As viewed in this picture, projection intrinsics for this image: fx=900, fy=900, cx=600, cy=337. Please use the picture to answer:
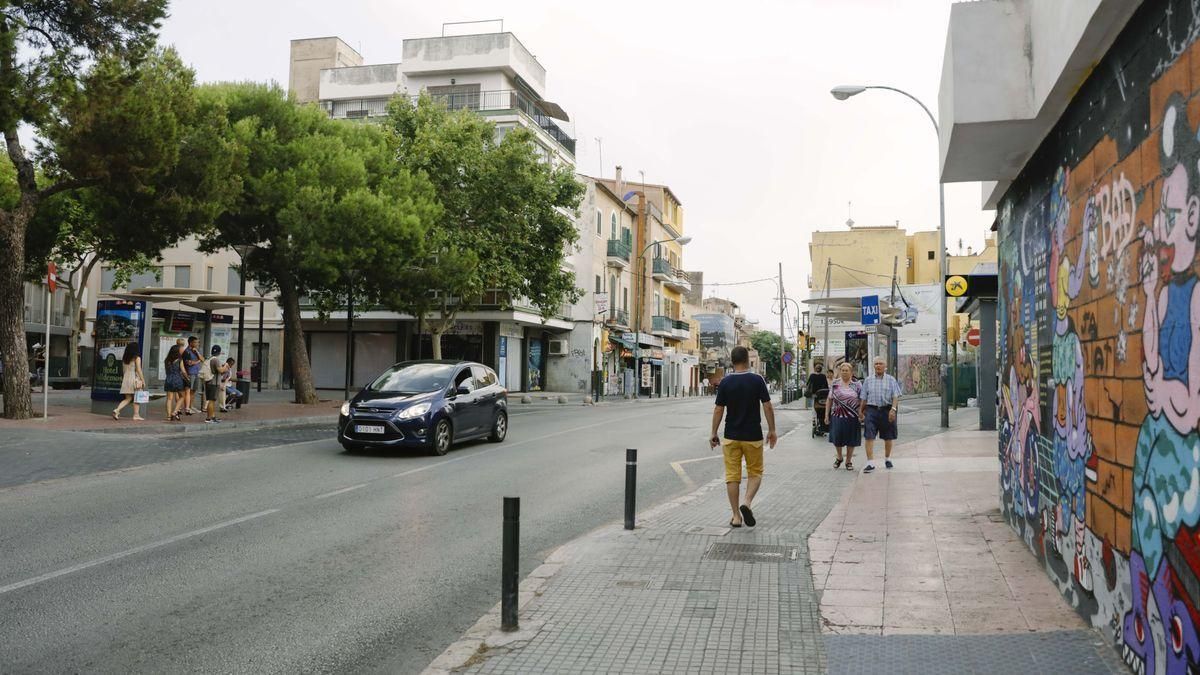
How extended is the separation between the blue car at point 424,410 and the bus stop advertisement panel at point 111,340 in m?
7.23

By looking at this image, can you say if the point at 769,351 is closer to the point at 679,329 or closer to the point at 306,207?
the point at 679,329

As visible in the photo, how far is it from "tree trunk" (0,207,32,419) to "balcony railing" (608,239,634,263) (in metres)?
39.0

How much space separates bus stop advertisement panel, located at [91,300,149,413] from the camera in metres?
19.4

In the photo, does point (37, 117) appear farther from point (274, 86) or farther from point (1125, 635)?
point (1125, 635)

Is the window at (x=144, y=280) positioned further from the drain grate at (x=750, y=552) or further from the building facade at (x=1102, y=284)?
the building facade at (x=1102, y=284)

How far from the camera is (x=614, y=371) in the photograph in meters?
58.0

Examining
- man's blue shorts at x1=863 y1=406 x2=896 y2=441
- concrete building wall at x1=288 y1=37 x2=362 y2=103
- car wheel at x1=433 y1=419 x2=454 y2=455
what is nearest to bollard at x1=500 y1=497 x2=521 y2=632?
man's blue shorts at x1=863 y1=406 x2=896 y2=441

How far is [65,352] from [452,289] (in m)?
36.7

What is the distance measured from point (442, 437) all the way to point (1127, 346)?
1199cm

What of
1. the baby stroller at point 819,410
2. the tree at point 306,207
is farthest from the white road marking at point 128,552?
the tree at point 306,207

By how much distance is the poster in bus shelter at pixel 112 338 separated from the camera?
19.4 meters

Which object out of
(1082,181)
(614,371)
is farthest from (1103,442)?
(614,371)

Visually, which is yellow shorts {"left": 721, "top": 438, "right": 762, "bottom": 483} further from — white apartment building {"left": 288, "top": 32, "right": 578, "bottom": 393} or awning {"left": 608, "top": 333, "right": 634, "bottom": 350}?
awning {"left": 608, "top": 333, "right": 634, "bottom": 350}

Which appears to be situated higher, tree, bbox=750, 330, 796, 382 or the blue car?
tree, bbox=750, 330, 796, 382
